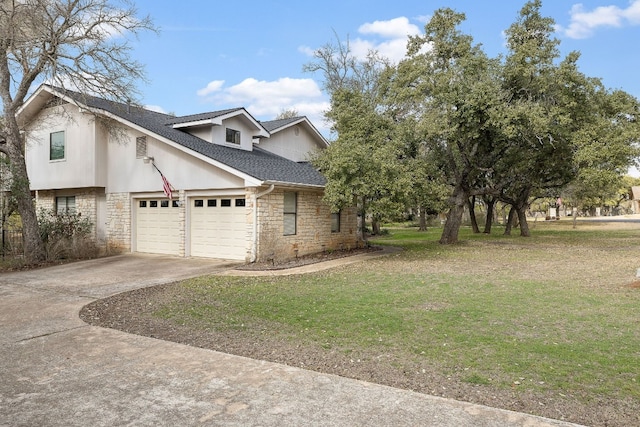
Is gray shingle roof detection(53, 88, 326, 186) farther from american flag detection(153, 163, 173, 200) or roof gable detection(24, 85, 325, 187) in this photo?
american flag detection(153, 163, 173, 200)

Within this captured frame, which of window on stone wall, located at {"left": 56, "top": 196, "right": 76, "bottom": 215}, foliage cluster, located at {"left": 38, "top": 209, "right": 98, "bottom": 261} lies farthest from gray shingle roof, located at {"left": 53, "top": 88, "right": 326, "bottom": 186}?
foliage cluster, located at {"left": 38, "top": 209, "right": 98, "bottom": 261}

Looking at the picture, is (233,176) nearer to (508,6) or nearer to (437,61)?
(437,61)

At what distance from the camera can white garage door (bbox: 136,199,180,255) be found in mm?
15875

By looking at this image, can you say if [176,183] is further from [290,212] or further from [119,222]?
[290,212]

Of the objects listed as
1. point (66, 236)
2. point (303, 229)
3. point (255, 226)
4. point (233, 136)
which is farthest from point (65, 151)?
point (303, 229)

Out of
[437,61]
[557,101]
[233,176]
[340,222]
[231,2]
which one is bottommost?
[340,222]

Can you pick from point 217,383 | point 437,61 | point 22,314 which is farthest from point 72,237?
point 437,61

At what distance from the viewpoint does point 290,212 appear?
593 inches

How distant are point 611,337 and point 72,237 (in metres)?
16.3

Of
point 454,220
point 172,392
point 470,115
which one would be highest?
Answer: point 470,115

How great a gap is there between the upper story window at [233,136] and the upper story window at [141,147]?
3383 mm

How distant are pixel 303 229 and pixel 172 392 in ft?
38.0

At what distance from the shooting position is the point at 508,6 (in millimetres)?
17656

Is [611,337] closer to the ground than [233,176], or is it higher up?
closer to the ground
